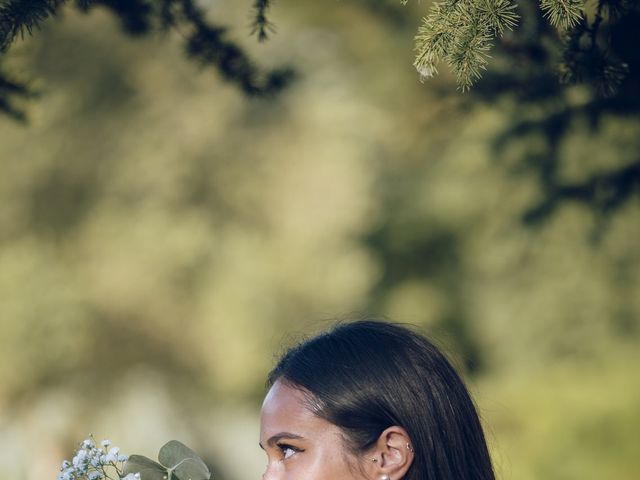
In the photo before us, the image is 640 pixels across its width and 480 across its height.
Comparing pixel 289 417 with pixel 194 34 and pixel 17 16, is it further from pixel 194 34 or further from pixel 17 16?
pixel 194 34

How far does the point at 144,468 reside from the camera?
5.63 feet

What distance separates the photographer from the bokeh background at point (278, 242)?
4352 mm

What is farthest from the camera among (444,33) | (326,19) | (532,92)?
(326,19)

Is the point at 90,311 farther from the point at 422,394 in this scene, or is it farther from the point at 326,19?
the point at 422,394

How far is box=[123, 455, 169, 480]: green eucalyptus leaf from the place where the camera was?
170 centimetres

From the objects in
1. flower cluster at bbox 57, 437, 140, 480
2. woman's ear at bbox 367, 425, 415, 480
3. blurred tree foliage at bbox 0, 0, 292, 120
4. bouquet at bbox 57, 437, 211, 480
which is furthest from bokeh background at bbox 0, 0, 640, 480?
flower cluster at bbox 57, 437, 140, 480

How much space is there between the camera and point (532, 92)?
409 cm

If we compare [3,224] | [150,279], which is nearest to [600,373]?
[150,279]

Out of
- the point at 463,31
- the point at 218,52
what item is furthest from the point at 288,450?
the point at 218,52

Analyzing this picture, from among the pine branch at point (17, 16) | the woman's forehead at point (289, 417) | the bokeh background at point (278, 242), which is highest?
the bokeh background at point (278, 242)

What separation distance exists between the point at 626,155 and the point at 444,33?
2873 millimetres

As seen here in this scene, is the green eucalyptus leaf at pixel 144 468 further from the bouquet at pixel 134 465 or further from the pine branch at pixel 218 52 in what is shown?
the pine branch at pixel 218 52

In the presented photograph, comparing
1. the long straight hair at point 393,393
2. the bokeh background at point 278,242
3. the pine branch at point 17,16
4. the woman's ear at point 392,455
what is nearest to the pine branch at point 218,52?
the pine branch at point 17,16

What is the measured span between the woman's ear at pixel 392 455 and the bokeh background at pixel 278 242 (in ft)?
8.53
